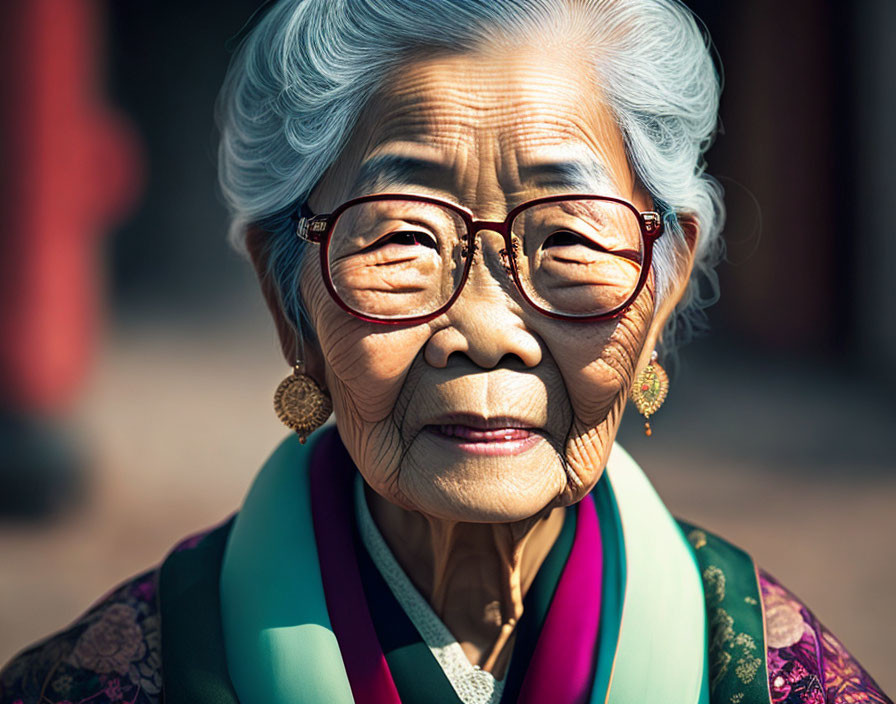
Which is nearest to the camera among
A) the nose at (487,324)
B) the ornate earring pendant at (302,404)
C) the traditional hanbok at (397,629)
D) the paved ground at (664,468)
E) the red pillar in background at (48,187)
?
the nose at (487,324)

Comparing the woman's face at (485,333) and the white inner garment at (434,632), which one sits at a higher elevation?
the woman's face at (485,333)

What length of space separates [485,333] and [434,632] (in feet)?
2.05

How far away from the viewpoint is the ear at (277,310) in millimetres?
1918

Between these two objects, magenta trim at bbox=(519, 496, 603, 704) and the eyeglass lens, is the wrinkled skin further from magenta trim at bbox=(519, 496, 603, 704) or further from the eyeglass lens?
magenta trim at bbox=(519, 496, 603, 704)

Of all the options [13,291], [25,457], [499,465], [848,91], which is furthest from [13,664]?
[848,91]

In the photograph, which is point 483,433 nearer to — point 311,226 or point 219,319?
point 311,226

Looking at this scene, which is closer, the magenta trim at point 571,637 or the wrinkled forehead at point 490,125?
the wrinkled forehead at point 490,125

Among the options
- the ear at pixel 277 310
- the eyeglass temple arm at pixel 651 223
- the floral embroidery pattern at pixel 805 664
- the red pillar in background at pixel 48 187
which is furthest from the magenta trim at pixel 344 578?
the red pillar in background at pixel 48 187

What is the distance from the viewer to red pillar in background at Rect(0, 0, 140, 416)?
659cm

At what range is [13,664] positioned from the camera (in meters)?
1.99

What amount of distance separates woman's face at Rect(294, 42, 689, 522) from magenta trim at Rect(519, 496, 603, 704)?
25 centimetres

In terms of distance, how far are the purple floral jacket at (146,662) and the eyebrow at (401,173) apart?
35.7 inches

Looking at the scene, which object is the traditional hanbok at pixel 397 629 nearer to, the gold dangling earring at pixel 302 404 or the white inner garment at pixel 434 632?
the white inner garment at pixel 434 632

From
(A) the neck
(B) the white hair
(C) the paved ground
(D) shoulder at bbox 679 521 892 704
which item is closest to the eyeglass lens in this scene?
A: (B) the white hair
